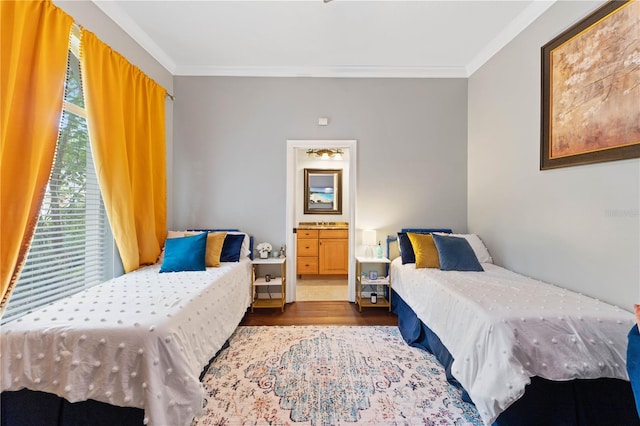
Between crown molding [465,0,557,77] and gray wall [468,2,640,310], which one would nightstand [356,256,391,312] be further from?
crown molding [465,0,557,77]

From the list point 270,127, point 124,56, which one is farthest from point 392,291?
point 124,56

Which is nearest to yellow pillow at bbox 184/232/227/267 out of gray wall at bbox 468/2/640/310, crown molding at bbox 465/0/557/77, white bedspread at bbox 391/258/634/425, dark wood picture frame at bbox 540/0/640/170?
white bedspread at bbox 391/258/634/425

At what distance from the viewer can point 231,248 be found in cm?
296

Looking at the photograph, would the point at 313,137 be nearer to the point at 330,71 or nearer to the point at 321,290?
the point at 330,71

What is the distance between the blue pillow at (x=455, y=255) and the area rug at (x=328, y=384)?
839mm

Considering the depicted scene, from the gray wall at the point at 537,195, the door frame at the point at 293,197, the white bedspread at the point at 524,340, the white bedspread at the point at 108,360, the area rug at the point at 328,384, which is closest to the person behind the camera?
the white bedspread at the point at 108,360

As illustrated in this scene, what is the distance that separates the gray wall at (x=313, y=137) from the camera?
337 cm

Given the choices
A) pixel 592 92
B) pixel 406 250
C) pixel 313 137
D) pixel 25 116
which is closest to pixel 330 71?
pixel 313 137

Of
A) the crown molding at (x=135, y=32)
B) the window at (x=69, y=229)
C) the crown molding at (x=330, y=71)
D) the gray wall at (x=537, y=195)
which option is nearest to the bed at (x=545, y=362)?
the gray wall at (x=537, y=195)

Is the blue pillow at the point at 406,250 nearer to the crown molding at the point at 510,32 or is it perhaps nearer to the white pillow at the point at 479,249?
the white pillow at the point at 479,249

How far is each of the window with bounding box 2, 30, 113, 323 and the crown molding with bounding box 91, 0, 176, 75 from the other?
1.53 ft

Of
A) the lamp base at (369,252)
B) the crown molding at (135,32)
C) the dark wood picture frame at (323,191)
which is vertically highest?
the crown molding at (135,32)

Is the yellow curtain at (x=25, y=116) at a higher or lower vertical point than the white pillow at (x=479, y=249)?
higher

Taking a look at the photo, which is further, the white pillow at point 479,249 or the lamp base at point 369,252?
the lamp base at point 369,252
